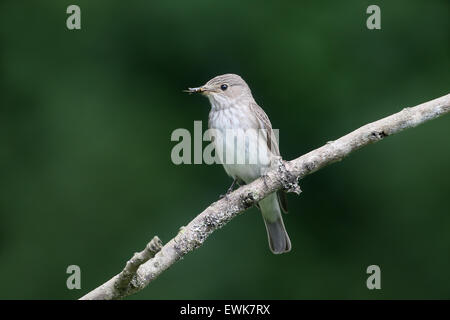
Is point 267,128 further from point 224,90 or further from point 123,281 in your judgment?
point 123,281

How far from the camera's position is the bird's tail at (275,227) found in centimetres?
636

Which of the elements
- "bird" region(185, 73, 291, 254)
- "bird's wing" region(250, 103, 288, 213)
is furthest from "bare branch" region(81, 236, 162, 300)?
"bird's wing" region(250, 103, 288, 213)

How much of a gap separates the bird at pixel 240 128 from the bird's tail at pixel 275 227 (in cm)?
11

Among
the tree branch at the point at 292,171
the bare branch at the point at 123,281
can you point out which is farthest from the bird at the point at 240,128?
the bare branch at the point at 123,281

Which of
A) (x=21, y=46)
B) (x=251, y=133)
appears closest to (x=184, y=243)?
(x=251, y=133)

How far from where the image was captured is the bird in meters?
5.79

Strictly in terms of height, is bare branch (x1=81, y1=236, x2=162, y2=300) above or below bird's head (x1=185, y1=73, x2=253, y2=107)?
below

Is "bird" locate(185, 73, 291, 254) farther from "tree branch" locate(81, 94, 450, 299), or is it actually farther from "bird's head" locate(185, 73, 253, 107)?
"tree branch" locate(81, 94, 450, 299)

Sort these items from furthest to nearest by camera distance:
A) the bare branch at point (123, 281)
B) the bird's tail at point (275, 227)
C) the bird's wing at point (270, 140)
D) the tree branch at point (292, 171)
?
the bird's tail at point (275, 227) → the bird's wing at point (270, 140) → the tree branch at point (292, 171) → the bare branch at point (123, 281)

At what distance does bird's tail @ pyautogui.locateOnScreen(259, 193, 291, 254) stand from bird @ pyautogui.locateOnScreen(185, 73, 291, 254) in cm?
11

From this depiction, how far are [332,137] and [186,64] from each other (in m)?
1.77

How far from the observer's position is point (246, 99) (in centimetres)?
611

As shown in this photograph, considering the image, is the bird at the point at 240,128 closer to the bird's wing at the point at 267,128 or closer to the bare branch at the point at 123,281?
the bird's wing at the point at 267,128

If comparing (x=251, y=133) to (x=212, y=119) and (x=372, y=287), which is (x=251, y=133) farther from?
(x=372, y=287)
